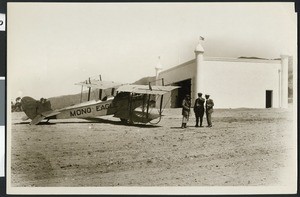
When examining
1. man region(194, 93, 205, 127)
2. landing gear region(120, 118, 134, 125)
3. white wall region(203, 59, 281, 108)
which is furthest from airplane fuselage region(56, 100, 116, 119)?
white wall region(203, 59, 281, 108)

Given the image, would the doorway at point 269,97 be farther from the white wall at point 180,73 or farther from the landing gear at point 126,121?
the landing gear at point 126,121

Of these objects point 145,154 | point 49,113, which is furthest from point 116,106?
point 49,113

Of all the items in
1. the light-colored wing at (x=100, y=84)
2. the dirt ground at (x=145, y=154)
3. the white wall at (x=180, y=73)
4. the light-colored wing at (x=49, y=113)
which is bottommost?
the dirt ground at (x=145, y=154)

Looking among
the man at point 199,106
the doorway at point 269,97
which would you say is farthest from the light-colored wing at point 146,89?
the doorway at point 269,97

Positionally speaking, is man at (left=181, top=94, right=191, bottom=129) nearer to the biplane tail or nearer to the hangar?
the hangar

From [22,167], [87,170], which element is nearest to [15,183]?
[22,167]

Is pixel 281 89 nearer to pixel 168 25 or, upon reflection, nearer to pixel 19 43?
pixel 168 25

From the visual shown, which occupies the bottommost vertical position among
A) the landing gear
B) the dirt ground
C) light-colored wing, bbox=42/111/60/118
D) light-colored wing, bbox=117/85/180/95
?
the dirt ground

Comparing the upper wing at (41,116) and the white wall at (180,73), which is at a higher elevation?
the white wall at (180,73)
